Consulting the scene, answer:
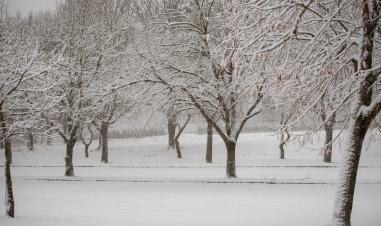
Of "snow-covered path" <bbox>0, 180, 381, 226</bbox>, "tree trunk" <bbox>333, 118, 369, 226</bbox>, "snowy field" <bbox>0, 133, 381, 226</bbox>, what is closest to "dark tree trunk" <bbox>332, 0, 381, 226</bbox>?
"tree trunk" <bbox>333, 118, 369, 226</bbox>

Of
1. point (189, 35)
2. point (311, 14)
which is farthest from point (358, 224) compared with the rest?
point (189, 35)

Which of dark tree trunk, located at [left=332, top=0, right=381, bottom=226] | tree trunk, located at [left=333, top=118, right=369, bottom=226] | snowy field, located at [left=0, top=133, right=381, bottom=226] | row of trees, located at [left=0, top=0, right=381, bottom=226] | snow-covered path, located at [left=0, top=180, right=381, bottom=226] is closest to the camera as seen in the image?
dark tree trunk, located at [left=332, top=0, right=381, bottom=226]

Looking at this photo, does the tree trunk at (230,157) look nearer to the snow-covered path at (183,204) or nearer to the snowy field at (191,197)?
the snowy field at (191,197)

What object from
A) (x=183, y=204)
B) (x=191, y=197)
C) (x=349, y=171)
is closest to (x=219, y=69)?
(x=191, y=197)

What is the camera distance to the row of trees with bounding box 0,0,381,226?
9.34 metres

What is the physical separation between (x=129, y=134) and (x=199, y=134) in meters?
10.7

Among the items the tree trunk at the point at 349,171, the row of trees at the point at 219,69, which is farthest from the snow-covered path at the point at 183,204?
the row of trees at the point at 219,69

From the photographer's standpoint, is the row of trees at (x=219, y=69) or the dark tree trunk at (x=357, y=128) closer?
the dark tree trunk at (x=357, y=128)

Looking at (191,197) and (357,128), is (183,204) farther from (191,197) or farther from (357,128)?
(357,128)

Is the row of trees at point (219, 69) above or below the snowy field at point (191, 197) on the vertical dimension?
above

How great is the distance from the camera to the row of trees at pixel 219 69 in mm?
9344

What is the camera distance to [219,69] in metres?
20.1

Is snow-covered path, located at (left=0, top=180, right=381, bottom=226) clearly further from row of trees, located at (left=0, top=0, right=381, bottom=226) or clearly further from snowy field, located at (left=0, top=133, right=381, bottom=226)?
row of trees, located at (left=0, top=0, right=381, bottom=226)

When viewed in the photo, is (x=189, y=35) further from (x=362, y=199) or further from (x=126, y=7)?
(x=126, y=7)
